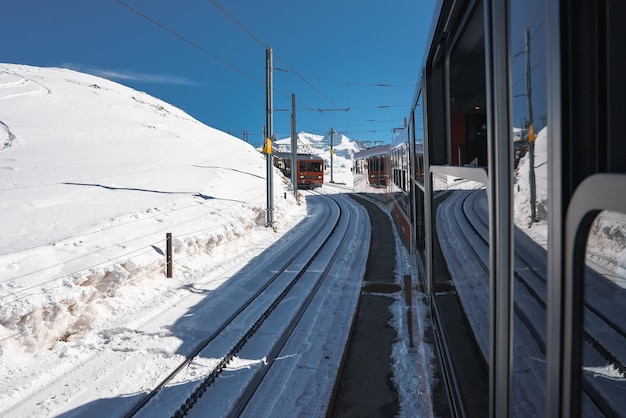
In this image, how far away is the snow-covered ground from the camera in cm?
465

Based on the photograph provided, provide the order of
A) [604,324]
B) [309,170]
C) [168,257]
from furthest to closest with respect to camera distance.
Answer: [309,170], [168,257], [604,324]

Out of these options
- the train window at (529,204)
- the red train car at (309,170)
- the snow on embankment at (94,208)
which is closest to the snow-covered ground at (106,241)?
the snow on embankment at (94,208)

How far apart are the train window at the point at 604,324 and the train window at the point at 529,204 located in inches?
6.9

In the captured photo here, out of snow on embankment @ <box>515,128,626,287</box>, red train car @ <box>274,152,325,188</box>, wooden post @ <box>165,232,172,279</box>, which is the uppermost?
red train car @ <box>274,152,325,188</box>

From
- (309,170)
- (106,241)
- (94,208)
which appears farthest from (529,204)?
(309,170)

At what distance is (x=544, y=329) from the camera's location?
1.19 meters

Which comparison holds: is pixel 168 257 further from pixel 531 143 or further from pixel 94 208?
pixel 531 143

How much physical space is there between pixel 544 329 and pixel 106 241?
7.82 metres

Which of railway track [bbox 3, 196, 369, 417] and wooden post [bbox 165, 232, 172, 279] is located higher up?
wooden post [bbox 165, 232, 172, 279]

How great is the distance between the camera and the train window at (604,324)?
0.91m

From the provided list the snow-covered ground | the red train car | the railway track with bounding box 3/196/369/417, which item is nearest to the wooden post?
the snow-covered ground

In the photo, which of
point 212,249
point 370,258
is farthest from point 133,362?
point 370,258

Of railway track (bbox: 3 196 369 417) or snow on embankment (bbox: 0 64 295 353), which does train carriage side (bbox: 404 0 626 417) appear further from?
snow on embankment (bbox: 0 64 295 353)

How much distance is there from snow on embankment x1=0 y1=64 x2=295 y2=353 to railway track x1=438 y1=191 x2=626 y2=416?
5268mm
